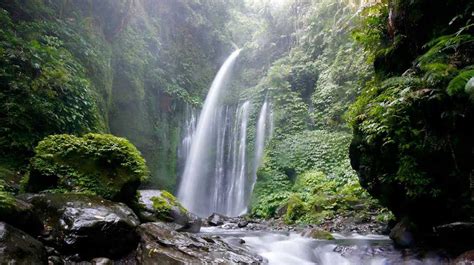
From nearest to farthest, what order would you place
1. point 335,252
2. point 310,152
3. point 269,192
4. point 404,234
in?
point 404,234, point 335,252, point 269,192, point 310,152

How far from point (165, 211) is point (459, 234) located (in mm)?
5327

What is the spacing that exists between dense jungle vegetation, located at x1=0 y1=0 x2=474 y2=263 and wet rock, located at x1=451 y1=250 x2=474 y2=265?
32 cm

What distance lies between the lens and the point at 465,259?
11.9ft

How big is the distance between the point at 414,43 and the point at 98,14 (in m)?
11.5

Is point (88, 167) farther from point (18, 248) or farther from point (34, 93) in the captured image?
point (34, 93)

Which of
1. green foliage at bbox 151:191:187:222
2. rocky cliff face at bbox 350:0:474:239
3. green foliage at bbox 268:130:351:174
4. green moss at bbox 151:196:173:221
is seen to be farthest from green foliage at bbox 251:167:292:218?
rocky cliff face at bbox 350:0:474:239

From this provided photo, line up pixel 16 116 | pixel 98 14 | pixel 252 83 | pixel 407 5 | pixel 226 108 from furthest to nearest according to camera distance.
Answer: pixel 252 83
pixel 226 108
pixel 98 14
pixel 16 116
pixel 407 5

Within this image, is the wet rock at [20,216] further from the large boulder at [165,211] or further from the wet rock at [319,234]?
the wet rock at [319,234]

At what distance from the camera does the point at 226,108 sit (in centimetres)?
1903

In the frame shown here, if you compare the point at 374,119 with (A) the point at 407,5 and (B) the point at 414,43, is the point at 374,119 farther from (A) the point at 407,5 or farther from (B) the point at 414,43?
(A) the point at 407,5

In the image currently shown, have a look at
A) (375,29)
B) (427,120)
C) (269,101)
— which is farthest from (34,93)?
(269,101)

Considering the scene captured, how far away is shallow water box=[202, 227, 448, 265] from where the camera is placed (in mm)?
4410

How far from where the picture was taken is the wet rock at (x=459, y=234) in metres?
3.81

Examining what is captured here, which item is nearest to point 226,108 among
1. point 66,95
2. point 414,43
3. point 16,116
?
point 66,95
